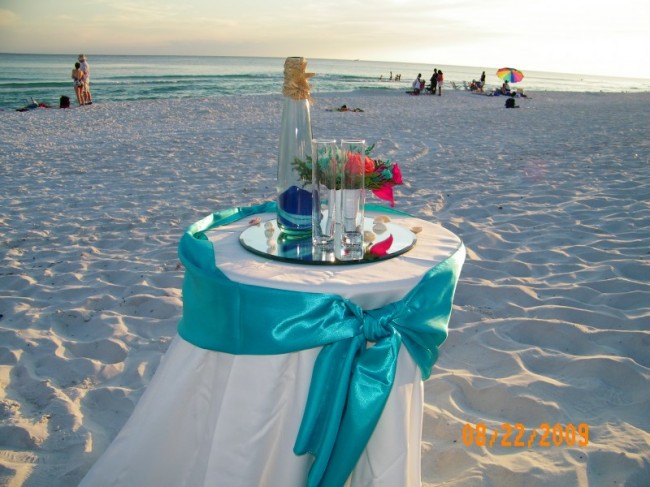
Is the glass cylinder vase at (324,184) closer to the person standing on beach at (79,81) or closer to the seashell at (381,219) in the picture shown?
the seashell at (381,219)

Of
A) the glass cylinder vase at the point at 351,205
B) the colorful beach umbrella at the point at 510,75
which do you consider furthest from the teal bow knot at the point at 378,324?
the colorful beach umbrella at the point at 510,75

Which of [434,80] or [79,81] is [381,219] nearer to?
[79,81]

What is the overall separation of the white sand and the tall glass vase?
1018mm

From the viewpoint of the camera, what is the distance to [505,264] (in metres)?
3.38

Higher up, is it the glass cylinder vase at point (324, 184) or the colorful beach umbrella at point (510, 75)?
the colorful beach umbrella at point (510, 75)

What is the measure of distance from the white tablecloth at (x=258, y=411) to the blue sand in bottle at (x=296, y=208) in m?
0.31

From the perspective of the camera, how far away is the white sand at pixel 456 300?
188cm

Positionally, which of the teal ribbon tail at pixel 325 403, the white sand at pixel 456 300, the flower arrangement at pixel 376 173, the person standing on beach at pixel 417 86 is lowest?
the white sand at pixel 456 300

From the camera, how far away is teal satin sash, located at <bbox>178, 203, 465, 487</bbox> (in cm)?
131

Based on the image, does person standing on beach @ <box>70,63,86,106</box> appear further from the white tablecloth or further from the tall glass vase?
the white tablecloth

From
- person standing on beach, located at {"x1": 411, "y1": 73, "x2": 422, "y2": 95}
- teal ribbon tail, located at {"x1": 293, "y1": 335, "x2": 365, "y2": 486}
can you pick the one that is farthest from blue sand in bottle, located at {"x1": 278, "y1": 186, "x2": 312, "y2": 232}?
person standing on beach, located at {"x1": 411, "y1": 73, "x2": 422, "y2": 95}

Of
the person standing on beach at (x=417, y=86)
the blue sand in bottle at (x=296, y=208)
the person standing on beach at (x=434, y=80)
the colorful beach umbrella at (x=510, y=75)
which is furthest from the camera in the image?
the person standing on beach at (x=417, y=86)

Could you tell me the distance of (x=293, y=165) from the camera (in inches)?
72.5

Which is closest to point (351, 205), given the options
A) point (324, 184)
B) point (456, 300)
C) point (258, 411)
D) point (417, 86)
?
point (324, 184)
